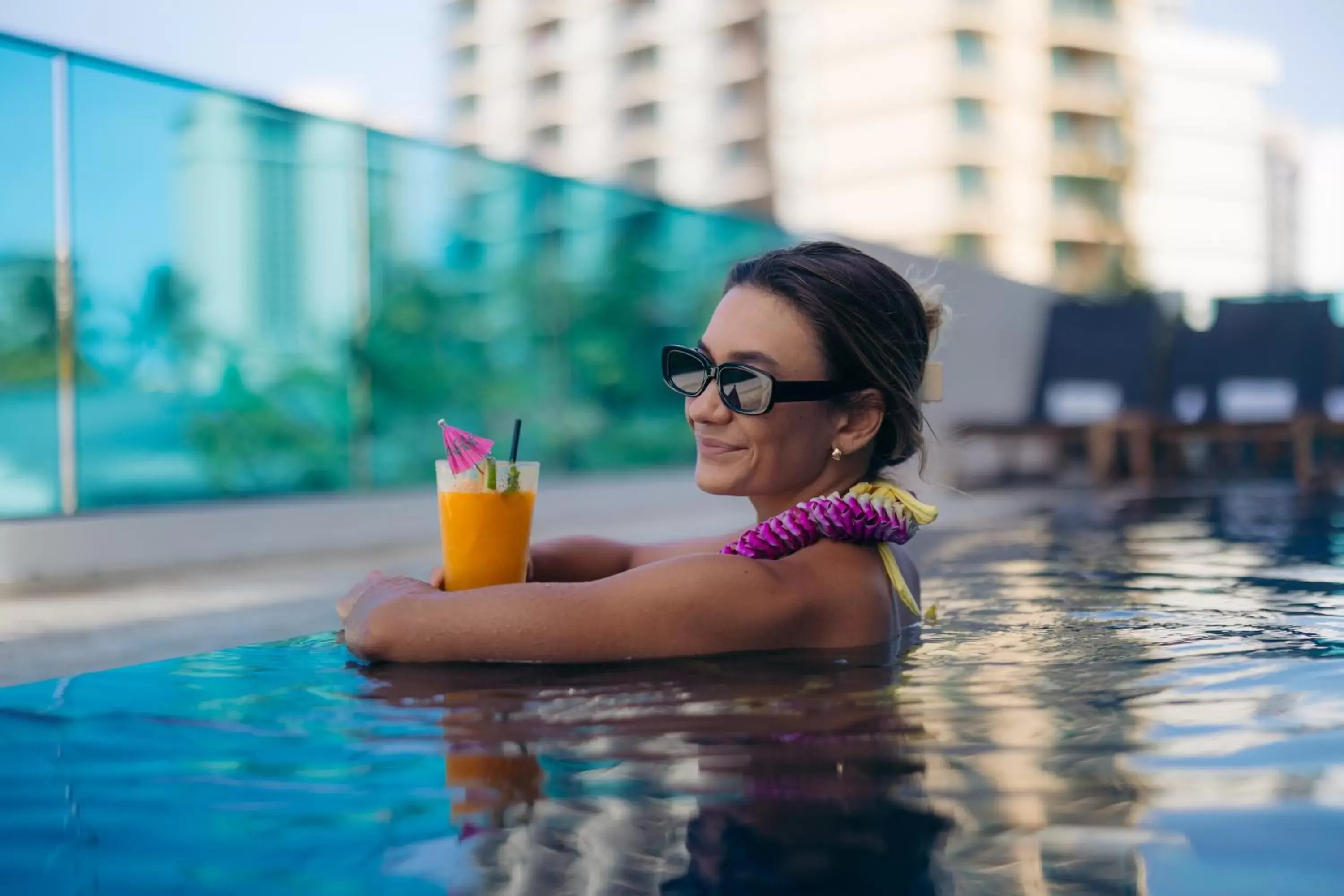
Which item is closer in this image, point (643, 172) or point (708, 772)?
point (708, 772)

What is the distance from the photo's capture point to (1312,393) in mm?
11172

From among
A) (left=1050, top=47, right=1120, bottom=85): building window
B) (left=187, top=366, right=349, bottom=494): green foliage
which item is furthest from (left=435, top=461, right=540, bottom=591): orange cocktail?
(left=1050, top=47, right=1120, bottom=85): building window

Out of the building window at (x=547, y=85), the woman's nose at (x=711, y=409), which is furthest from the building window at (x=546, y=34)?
the woman's nose at (x=711, y=409)

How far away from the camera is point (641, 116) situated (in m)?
66.9

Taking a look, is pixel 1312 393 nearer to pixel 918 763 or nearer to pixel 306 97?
pixel 918 763

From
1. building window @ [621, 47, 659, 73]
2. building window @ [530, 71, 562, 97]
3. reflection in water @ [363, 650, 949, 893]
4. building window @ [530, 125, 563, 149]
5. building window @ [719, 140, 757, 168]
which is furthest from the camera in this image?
building window @ [530, 125, 563, 149]

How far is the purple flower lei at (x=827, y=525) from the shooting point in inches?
89.4

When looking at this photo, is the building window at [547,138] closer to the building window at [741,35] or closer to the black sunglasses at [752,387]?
the building window at [741,35]

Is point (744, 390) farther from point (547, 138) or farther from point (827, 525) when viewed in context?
point (547, 138)

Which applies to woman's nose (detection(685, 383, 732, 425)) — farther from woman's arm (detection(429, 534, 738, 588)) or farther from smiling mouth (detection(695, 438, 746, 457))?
woman's arm (detection(429, 534, 738, 588))

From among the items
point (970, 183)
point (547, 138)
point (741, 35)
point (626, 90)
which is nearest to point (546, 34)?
point (547, 138)

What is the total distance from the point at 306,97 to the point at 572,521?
77495mm

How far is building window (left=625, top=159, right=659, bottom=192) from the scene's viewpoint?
214ft

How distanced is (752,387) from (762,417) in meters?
0.05
